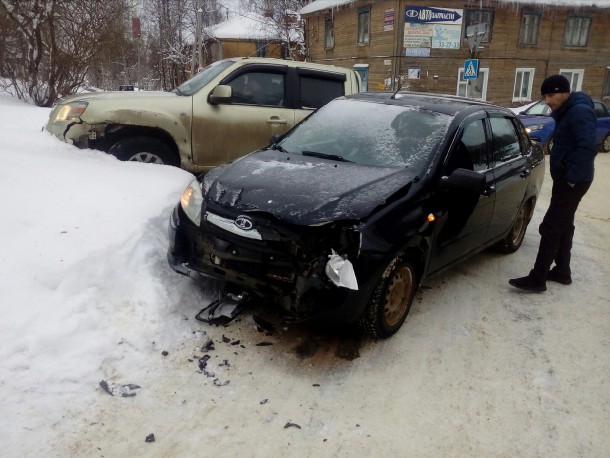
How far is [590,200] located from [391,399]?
739cm

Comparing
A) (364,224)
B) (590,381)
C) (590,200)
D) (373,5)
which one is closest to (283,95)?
(364,224)

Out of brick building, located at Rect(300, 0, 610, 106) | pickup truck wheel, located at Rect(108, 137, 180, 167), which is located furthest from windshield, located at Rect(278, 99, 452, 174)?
brick building, located at Rect(300, 0, 610, 106)

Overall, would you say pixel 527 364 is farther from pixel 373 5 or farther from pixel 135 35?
pixel 135 35

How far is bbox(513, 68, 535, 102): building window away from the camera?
91.6 feet

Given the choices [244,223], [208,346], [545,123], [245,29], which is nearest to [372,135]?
[244,223]

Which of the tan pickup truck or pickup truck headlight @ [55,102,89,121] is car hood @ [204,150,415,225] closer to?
the tan pickup truck

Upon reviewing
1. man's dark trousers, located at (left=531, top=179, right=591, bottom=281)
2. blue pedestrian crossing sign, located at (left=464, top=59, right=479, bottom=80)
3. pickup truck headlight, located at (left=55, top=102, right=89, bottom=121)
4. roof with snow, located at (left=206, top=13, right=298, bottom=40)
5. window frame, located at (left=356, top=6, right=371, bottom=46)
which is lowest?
man's dark trousers, located at (left=531, top=179, right=591, bottom=281)

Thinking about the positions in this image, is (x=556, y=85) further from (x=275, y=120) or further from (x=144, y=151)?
(x=144, y=151)

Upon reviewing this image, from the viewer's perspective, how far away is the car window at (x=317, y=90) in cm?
677

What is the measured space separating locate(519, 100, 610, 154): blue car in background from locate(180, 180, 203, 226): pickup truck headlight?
9.44m

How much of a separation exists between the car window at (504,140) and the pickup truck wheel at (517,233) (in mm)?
700

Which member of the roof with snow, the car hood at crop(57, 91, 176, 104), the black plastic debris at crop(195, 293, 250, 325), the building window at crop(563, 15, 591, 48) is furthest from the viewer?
the roof with snow

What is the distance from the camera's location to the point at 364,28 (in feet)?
90.8

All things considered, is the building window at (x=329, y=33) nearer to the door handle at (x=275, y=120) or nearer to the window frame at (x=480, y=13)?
the window frame at (x=480, y=13)
